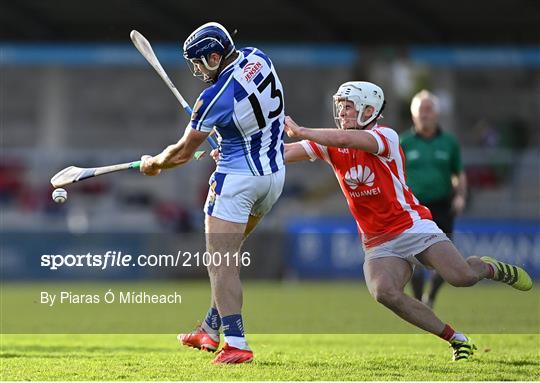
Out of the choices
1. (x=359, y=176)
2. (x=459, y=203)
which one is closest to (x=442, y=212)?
(x=459, y=203)

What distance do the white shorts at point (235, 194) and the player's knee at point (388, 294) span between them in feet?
3.47

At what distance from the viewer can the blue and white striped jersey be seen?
7883 millimetres

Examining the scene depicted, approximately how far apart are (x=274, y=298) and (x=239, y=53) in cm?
881

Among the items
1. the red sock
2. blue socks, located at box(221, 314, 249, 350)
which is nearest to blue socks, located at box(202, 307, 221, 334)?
blue socks, located at box(221, 314, 249, 350)

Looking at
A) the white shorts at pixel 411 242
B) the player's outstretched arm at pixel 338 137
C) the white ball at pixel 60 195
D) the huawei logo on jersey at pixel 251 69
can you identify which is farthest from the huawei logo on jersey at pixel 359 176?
the white ball at pixel 60 195

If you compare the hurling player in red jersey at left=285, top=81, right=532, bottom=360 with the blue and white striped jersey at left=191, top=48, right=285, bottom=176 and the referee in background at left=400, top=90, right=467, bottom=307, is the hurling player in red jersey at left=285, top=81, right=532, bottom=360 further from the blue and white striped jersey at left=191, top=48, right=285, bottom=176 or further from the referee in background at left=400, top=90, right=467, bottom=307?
the referee in background at left=400, top=90, right=467, bottom=307

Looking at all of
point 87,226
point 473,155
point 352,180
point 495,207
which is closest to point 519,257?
point 495,207

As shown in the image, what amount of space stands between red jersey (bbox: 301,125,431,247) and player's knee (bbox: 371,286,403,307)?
414 millimetres

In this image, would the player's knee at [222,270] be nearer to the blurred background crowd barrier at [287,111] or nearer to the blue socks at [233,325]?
the blue socks at [233,325]

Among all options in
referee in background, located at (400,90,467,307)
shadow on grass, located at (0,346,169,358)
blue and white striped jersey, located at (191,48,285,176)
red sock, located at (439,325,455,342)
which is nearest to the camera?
blue and white striped jersey, located at (191,48,285,176)

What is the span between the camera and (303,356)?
28.5ft

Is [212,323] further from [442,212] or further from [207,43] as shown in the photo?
[442,212]

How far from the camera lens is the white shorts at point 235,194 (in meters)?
8.08

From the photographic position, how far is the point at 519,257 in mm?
19578
